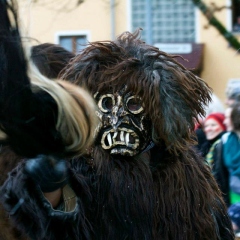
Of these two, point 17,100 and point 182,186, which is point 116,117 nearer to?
point 182,186

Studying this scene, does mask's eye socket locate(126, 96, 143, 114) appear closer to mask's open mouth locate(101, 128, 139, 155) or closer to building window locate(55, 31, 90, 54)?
mask's open mouth locate(101, 128, 139, 155)

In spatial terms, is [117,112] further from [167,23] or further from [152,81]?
[167,23]

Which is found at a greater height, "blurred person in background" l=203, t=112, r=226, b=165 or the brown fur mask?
the brown fur mask

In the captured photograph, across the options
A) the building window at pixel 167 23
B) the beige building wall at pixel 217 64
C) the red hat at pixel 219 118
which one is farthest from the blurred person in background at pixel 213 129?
the beige building wall at pixel 217 64

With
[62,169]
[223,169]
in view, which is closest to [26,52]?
[62,169]

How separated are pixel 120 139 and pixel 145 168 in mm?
161

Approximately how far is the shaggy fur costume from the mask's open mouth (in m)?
0.03

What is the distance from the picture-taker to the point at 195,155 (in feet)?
11.2

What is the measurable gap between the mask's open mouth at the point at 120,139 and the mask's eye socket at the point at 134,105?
0.27ft

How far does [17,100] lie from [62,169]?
500 mm

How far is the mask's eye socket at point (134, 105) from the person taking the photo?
10.3 ft

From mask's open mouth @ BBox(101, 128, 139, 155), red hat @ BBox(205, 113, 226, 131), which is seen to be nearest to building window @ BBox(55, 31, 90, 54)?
mask's open mouth @ BBox(101, 128, 139, 155)

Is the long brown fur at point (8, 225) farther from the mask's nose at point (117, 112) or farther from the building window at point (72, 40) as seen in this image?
the building window at point (72, 40)

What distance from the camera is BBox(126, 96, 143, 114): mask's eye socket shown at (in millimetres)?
3141
